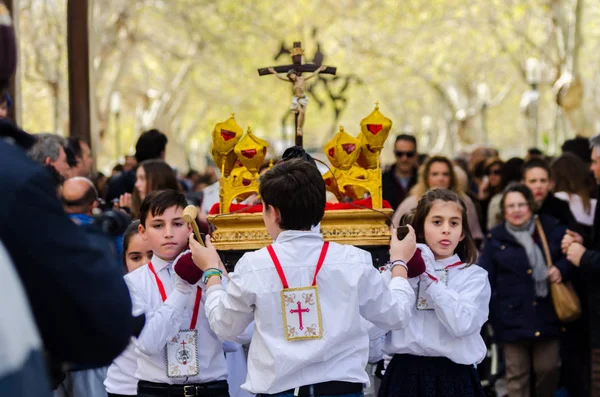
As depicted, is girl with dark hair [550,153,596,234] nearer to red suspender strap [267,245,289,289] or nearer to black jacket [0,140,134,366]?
red suspender strap [267,245,289,289]

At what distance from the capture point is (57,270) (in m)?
2.53

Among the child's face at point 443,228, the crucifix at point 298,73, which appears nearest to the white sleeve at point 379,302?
the child's face at point 443,228

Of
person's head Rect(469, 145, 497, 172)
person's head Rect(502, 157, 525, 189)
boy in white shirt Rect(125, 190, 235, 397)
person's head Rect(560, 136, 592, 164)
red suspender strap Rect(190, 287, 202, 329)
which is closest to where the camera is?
boy in white shirt Rect(125, 190, 235, 397)

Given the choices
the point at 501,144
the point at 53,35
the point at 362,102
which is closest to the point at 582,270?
the point at 53,35

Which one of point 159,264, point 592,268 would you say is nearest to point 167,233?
point 159,264

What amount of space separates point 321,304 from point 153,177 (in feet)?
11.6

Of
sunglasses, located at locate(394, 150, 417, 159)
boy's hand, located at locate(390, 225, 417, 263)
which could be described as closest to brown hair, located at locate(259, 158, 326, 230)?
boy's hand, located at locate(390, 225, 417, 263)

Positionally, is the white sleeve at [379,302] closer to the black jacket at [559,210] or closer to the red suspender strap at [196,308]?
the red suspender strap at [196,308]

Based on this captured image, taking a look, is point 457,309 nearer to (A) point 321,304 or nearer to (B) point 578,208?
(A) point 321,304

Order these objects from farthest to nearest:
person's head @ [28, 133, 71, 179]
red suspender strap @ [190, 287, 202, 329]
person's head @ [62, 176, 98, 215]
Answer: person's head @ [28, 133, 71, 179], person's head @ [62, 176, 98, 215], red suspender strap @ [190, 287, 202, 329]

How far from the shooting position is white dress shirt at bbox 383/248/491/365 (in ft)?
17.2

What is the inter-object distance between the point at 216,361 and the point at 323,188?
109 centimetres

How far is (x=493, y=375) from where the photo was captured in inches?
387

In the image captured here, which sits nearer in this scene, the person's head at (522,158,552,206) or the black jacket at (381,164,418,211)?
the person's head at (522,158,552,206)
